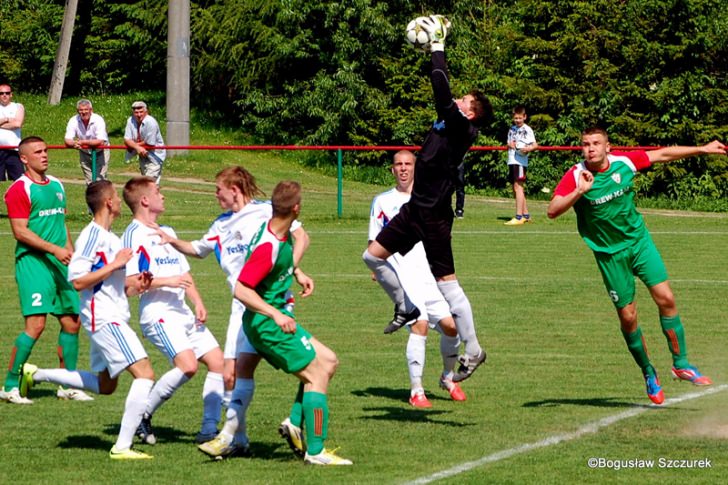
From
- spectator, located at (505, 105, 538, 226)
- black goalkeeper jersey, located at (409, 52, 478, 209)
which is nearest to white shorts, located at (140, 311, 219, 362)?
black goalkeeper jersey, located at (409, 52, 478, 209)

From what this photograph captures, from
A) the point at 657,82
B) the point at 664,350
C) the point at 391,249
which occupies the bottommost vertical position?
the point at 664,350

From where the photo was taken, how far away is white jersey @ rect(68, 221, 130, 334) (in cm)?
823

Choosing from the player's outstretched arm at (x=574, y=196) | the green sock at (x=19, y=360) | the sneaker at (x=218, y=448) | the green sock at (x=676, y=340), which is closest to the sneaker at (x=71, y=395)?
the green sock at (x=19, y=360)

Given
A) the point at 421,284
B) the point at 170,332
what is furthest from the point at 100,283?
the point at 421,284

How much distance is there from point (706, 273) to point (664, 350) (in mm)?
6013

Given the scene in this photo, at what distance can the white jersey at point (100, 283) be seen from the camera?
823 centimetres

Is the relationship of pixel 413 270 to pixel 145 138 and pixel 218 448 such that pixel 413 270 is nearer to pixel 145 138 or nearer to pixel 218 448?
pixel 218 448

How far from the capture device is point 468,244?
2131 cm

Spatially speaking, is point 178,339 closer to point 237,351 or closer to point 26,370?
point 237,351

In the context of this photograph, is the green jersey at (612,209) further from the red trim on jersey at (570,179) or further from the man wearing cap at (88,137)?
the man wearing cap at (88,137)

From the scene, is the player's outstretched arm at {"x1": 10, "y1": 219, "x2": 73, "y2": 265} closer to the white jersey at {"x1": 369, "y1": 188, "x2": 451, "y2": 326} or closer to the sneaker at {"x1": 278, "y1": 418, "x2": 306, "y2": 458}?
the white jersey at {"x1": 369, "y1": 188, "x2": 451, "y2": 326}

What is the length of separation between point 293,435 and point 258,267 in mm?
1188

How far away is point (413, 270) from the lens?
10312mm

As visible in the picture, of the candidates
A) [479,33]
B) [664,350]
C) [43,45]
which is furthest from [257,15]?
[664,350]
